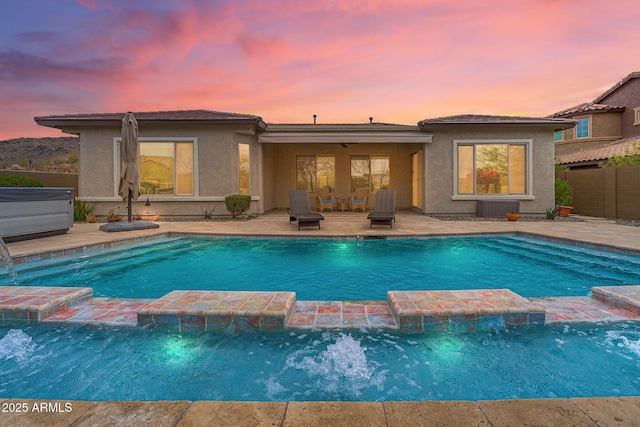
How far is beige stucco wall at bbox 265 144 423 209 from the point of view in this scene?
15.2 meters

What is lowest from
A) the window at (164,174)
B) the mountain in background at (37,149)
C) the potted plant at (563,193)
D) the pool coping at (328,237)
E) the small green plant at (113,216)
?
the pool coping at (328,237)

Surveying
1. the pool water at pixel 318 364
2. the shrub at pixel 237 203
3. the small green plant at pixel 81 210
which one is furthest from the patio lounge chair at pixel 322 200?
the pool water at pixel 318 364

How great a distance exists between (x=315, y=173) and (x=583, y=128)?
A: 19.3 metres

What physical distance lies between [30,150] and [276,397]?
188ft

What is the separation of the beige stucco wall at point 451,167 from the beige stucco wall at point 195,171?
694cm

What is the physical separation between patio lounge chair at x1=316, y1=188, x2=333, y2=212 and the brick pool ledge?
10.9m

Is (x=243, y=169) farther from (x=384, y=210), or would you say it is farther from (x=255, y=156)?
(x=384, y=210)

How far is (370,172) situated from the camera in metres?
15.4

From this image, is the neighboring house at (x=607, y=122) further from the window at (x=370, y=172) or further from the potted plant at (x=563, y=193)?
the window at (x=370, y=172)

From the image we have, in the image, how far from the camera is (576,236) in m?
7.15

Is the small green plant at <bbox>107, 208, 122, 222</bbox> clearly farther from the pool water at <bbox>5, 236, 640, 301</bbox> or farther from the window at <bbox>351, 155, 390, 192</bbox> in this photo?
the window at <bbox>351, 155, 390, 192</bbox>

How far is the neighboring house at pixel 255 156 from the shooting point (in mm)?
11406

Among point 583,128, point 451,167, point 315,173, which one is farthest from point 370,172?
point 583,128

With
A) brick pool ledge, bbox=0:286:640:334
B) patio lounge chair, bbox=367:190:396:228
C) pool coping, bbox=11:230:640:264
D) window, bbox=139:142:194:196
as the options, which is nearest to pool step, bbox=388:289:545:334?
brick pool ledge, bbox=0:286:640:334
